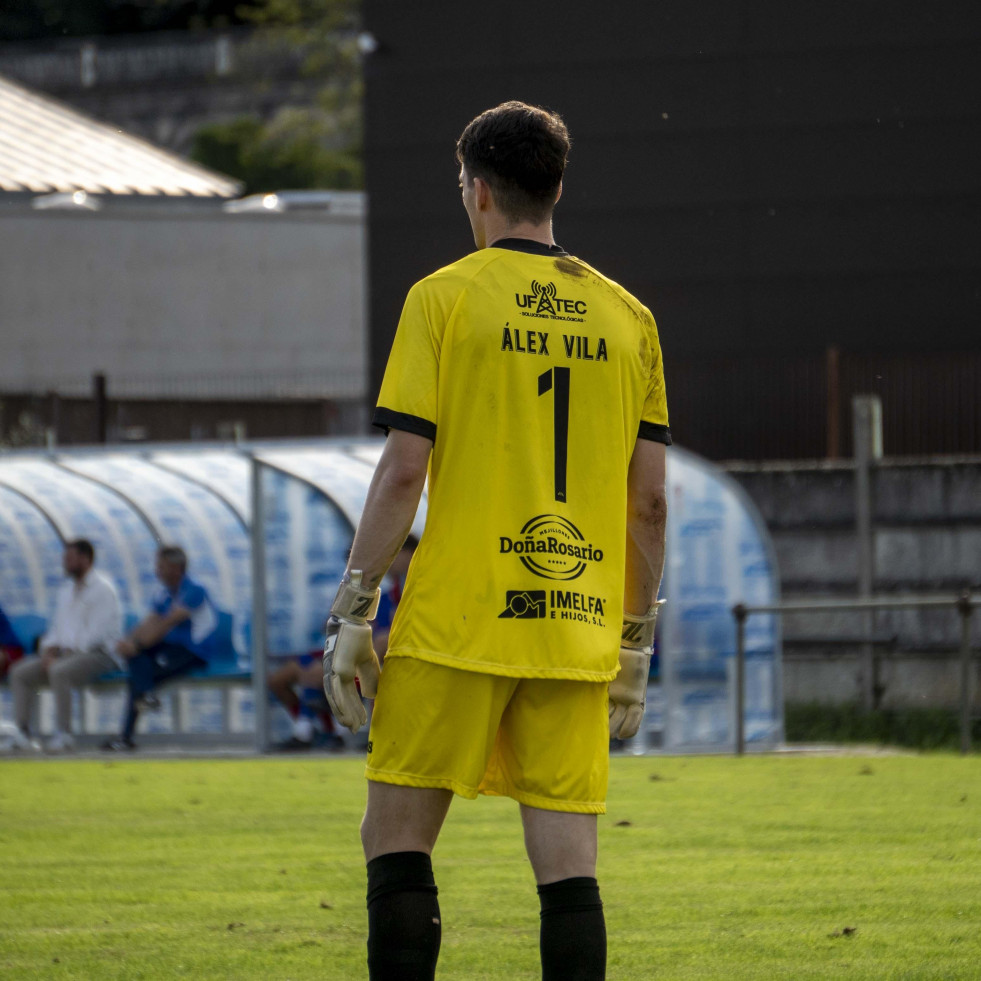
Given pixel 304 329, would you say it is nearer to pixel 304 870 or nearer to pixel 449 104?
pixel 449 104

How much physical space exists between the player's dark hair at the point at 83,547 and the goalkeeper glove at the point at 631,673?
1042cm

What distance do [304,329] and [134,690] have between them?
69.6ft

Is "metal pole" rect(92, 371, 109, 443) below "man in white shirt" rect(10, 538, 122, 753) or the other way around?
the other way around

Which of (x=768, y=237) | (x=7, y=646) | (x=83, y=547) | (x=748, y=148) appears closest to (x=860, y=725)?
(x=83, y=547)

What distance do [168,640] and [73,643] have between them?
0.79m

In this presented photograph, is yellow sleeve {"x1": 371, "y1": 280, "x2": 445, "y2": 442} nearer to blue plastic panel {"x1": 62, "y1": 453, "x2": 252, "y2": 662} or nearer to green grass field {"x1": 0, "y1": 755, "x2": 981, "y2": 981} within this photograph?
green grass field {"x1": 0, "y1": 755, "x2": 981, "y2": 981}

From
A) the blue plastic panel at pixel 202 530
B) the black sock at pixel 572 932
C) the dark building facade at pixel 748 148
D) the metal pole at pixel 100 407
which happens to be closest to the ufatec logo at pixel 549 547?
the black sock at pixel 572 932

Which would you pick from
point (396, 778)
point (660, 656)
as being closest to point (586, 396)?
point (396, 778)

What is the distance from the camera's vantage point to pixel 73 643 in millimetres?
14188

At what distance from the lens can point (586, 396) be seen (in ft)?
12.3

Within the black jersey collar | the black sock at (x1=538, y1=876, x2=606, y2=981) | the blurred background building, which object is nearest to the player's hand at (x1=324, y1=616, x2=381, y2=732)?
the black sock at (x1=538, y1=876, x2=606, y2=981)

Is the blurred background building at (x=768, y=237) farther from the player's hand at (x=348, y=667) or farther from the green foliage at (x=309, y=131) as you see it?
the green foliage at (x=309, y=131)

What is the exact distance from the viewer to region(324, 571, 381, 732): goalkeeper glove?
372cm

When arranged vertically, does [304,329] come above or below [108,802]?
above
